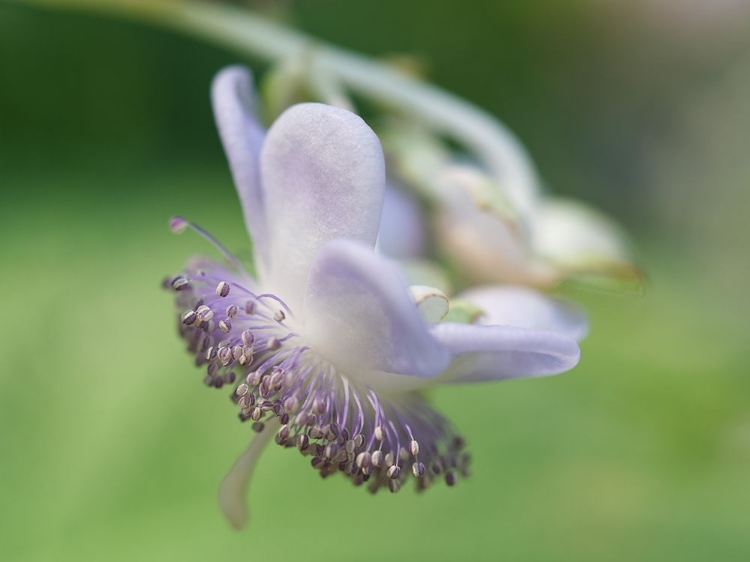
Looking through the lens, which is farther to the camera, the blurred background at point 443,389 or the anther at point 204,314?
the blurred background at point 443,389

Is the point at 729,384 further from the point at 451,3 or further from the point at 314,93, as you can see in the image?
the point at 451,3

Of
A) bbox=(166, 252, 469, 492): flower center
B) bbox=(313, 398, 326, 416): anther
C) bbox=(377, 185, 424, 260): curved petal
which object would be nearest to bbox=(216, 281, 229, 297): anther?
bbox=(166, 252, 469, 492): flower center

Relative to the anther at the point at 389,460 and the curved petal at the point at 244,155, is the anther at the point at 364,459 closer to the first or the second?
the anther at the point at 389,460

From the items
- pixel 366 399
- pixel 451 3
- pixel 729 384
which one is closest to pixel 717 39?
pixel 451 3

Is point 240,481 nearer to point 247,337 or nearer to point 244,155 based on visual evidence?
point 247,337

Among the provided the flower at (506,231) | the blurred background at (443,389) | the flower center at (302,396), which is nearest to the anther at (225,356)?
the flower center at (302,396)

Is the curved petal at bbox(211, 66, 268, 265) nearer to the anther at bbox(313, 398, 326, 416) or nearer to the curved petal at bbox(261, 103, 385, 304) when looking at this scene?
the curved petal at bbox(261, 103, 385, 304)

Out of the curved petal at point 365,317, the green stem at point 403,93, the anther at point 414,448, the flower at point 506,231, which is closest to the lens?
the curved petal at point 365,317
